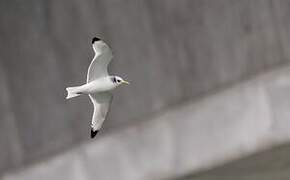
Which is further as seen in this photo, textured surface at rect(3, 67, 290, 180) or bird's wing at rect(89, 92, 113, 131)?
textured surface at rect(3, 67, 290, 180)

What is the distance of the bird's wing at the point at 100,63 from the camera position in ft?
11.8

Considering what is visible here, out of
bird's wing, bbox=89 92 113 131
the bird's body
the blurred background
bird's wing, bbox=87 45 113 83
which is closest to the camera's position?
the bird's body

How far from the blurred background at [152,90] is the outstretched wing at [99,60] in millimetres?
3557

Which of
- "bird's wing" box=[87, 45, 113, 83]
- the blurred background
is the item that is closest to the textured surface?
the blurred background

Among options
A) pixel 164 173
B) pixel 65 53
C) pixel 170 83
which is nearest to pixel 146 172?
pixel 164 173

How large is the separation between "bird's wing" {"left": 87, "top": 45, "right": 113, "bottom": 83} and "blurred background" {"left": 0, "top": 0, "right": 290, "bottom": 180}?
3557 mm

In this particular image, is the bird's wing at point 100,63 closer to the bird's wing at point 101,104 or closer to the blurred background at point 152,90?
the bird's wing at point 101,104

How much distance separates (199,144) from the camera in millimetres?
7430

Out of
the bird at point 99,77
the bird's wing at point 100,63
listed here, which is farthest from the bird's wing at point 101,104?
the bird's wing at point 100,63

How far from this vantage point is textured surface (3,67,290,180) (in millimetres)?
7180

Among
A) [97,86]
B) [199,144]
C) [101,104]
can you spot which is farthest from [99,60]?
[199,144]

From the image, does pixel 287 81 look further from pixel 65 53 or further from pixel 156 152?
pixel 65 53

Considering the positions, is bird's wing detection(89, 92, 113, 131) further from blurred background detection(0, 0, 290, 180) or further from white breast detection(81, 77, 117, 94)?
blurred background detection(0, 0, 290, 180)

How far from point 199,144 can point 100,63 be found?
153 inches
